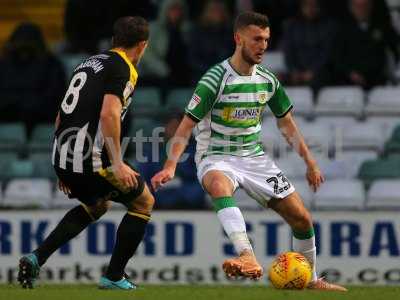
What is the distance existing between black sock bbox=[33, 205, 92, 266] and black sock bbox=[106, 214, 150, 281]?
30 cm

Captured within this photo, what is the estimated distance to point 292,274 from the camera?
898 cm

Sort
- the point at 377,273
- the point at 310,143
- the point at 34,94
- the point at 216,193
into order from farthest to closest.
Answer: the point at 34,94, the point at 310,143, the point at 377,273, the point at 216,193

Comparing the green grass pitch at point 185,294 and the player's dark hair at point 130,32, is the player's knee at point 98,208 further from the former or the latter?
the player's dark hair at point 130,32

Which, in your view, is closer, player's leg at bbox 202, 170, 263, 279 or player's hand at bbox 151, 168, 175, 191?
player's leg at bbox 202, 170, 263, 279

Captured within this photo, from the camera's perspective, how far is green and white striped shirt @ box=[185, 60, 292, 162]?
9023 mm

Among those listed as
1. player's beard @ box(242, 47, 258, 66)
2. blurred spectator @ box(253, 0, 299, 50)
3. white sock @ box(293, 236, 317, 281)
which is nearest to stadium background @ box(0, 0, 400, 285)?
blurred spectator @ box(253, 0, 299, 50)

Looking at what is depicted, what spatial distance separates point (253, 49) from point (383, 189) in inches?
147

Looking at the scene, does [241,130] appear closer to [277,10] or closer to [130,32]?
[130,32]

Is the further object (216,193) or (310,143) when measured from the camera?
(310,143)

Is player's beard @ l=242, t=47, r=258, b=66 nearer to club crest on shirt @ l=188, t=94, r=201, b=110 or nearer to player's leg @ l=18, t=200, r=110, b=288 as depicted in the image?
club crest on shirt @ l=188, t=94, r=201, b=110

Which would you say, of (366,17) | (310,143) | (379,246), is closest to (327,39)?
(366,17)

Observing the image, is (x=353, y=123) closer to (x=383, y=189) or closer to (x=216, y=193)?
(x=383, y=189)

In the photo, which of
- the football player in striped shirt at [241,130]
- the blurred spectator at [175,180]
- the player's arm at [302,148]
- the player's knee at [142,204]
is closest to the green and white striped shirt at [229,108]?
the football player in striped shirt at [241,130]

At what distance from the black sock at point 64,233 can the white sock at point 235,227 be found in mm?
1019
